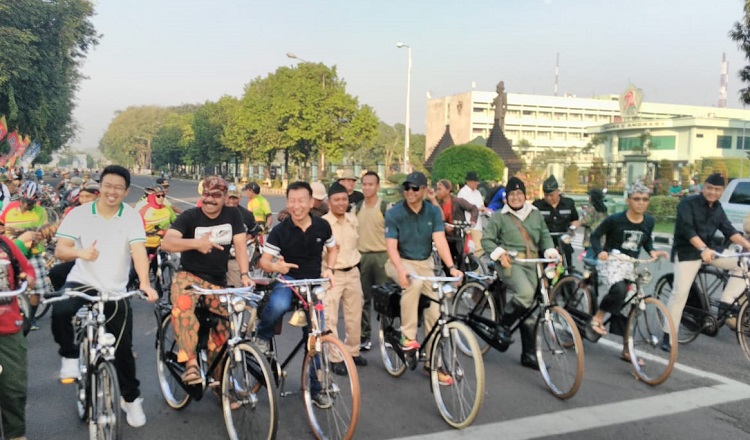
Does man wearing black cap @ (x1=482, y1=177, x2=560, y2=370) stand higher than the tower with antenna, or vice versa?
the tower with antenna

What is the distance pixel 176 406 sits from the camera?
492 cm

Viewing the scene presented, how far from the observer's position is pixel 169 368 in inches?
189

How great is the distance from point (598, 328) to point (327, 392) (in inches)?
120

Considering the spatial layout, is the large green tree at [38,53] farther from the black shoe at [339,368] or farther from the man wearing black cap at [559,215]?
the black shoe at [339,368]

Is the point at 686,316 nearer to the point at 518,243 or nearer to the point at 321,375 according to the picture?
the point at 518,243

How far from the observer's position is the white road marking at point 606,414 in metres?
4.47

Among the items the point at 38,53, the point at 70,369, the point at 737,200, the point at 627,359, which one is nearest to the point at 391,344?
the point at 627,359

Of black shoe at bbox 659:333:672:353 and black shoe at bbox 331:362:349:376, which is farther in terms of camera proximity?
black shoe at bbox 659:333:672:353

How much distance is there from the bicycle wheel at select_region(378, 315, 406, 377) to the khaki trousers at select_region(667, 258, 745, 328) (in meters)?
2.99

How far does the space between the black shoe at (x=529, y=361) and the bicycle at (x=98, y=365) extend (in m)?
3.70

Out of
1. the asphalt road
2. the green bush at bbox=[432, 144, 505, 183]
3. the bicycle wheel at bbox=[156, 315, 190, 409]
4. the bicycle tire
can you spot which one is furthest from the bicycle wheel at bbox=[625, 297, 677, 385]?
the green bush at bbox=[432, 144, 505, 183]

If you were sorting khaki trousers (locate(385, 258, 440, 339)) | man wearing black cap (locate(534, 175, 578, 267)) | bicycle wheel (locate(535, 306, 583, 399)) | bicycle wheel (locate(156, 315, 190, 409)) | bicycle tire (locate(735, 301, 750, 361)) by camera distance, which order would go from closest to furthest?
bicycle wheel (locate(156, 315, 190, 409)) < bicycle wheel (locate(535, 306, 583, 399)) < khaki trousers (locate(385, 258, 440, 339)) < bicycle tire (locate(735, 301, 750, 361)) < man wearing black cap (locate(534, 175, 578, 267))

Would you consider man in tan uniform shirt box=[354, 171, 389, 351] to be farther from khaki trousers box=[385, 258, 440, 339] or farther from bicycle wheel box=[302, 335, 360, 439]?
bicycle wheel box=[302, 335, 360, 439]

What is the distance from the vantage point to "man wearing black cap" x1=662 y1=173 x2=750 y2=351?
21.0 feet
